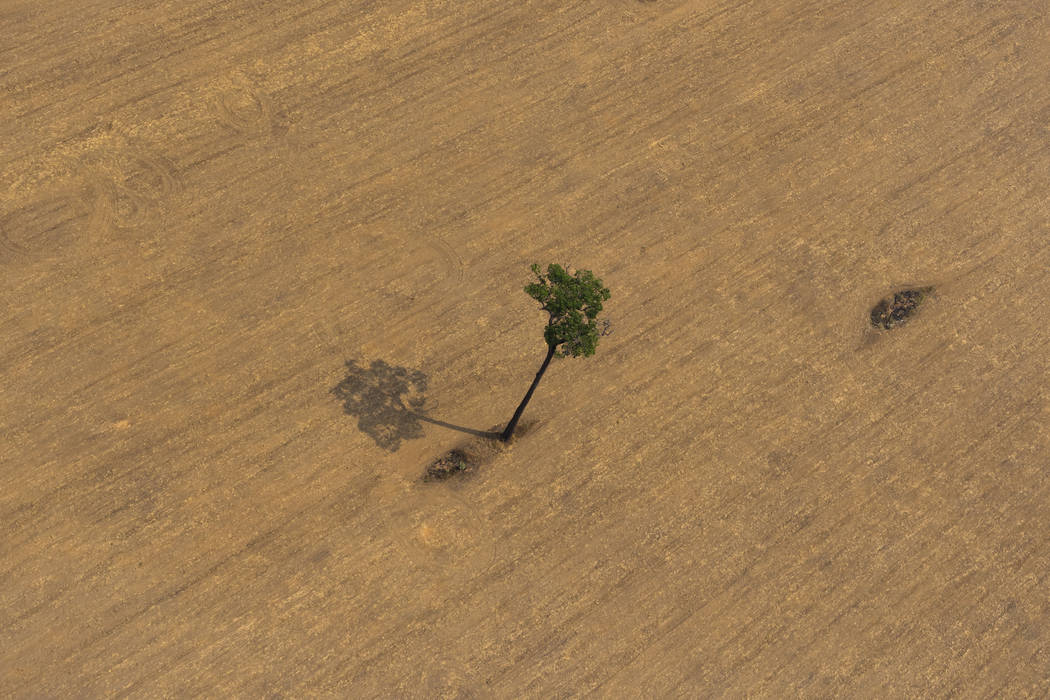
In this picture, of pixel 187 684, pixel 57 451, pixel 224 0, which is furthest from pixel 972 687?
pixel 224 0

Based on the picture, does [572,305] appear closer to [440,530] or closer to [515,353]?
[515,353]

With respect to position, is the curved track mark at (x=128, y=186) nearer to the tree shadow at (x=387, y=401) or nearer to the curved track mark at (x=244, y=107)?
the curved track mark at (x=244, y=107)

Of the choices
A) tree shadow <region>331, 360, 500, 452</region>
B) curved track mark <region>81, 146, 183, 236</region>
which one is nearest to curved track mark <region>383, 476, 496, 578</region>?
tree shadow <region>331, 360, 500, 452</region>

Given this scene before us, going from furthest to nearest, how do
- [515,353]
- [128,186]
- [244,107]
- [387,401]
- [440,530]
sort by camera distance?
[244,107]
[128,186]
[515,353]
[387,401]
[440,530]

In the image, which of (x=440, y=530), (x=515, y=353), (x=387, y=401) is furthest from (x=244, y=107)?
(x=440, y=530)

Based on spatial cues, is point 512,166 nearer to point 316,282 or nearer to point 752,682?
point 316,282

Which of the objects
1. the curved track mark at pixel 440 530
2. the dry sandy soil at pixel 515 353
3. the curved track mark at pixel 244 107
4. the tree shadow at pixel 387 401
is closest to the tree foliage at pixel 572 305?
the dry sandy soil at pixel 515 353
